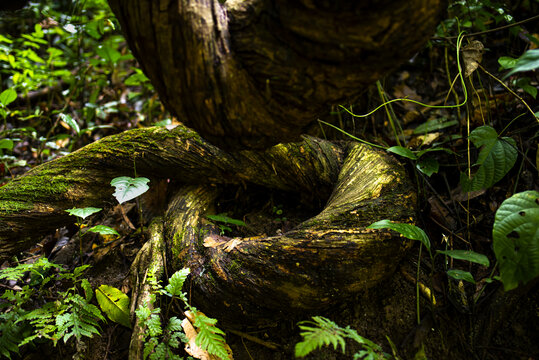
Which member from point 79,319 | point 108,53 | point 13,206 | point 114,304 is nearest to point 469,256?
point 114,304

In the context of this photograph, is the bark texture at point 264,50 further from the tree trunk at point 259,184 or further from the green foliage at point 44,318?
the green foliage at point 44,318

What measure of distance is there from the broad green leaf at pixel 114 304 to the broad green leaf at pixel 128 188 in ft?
1.80

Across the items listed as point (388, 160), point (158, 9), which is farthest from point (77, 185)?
point (388, 160)

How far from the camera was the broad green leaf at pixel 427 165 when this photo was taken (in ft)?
6.46

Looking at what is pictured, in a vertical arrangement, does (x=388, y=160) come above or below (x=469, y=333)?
above

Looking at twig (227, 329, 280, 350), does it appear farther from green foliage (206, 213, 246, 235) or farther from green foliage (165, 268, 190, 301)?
green foliage (206, 213, 246, 235)

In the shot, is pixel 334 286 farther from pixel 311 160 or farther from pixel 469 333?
pixel 311 160

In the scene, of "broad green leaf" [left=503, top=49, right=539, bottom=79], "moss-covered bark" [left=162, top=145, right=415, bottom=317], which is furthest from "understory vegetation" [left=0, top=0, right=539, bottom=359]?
"moss-covered bark" [left=162, top=145, right=415, bottom=317]

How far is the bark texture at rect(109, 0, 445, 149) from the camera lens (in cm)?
102

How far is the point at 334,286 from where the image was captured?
154 centimetres

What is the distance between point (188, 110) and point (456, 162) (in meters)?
1.88

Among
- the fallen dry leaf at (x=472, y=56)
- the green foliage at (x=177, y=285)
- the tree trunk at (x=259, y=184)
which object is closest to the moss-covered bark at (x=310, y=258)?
the tree trunk at (x=259, y=184)

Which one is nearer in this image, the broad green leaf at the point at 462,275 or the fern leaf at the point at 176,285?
the broad green leaf at the point at 462,275

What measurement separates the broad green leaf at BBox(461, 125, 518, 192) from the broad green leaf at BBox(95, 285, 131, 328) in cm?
203
